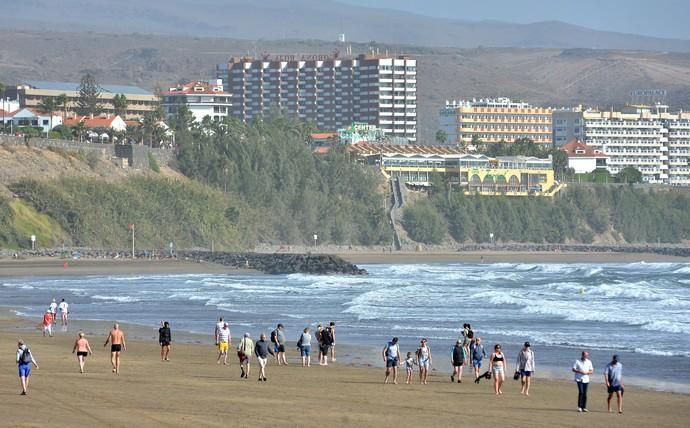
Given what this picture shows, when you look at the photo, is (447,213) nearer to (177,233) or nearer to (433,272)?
(177,233)

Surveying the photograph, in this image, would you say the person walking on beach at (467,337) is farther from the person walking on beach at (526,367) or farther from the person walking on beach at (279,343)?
the person walking on beach at (526,367)

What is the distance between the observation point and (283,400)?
28844 millimetres

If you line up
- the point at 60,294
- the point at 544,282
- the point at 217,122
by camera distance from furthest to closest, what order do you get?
the point at 217,122 < the point at 544,282 < the point at 60,294

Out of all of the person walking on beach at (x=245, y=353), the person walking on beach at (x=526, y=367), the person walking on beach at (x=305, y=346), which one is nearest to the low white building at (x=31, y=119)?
the person walking on beach at (x=305, y=346)

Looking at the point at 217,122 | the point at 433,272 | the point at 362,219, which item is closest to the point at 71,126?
the point at 217,122

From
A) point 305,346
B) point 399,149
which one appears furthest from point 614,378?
point 399,149

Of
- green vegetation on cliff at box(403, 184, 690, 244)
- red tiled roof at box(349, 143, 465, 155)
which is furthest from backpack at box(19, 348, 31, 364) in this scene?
red tiled roof at box(349, 143, 465, 155)

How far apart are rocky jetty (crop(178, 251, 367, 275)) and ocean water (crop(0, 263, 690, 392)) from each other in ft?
10.7

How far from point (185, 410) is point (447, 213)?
129341 mm

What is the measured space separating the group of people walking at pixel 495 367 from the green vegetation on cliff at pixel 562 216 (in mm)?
115993

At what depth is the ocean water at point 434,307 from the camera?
41.5m

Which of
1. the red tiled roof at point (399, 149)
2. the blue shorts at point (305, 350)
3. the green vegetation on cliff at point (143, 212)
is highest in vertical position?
the red tiled roof at point (399, 149)

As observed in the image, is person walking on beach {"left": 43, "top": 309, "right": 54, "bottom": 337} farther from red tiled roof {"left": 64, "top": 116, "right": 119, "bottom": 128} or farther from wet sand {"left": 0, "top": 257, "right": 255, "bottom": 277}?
red tiled roof {"left": 64, "top": 116, "right": 119, "bottom": 128}

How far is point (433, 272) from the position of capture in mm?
93000
